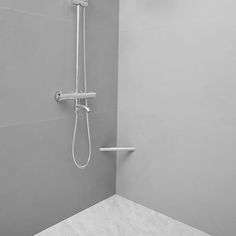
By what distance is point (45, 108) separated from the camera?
1.54 meters

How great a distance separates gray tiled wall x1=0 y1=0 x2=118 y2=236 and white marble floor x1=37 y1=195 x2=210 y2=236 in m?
0.08

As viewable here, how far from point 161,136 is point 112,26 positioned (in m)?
0.89

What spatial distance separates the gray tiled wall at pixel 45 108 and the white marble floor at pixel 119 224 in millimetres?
75

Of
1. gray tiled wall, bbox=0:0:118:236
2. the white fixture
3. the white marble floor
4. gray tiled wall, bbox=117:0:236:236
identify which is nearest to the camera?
gray tiled wall, bbox=0:0:118:236

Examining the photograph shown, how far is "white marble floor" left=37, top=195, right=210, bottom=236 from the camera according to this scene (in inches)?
65.9

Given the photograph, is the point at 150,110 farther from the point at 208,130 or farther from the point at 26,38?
the point at 26,38

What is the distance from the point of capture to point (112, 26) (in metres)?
1.86

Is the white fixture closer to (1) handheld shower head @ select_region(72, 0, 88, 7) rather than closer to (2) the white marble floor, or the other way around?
(2) the white marble floor

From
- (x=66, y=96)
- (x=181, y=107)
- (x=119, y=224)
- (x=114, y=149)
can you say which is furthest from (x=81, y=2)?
(x=119, y=224)

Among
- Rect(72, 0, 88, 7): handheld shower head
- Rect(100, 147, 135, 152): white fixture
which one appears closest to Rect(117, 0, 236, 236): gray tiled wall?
Rect(100, 147, 135, 152): white fixture

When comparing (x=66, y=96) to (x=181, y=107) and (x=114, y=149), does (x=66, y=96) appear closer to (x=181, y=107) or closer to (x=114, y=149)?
(x=114, y=149)

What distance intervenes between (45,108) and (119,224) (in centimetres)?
95

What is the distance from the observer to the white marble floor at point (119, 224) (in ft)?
5.49

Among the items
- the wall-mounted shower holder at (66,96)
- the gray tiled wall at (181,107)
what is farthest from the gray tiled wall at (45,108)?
the gray tiled wall at (181,107)
